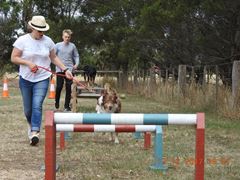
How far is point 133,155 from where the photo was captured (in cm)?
779

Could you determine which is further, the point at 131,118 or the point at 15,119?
the point at 15,119

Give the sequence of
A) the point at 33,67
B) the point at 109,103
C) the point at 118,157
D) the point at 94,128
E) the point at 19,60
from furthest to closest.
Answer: the point at 109,103, the point at 19,60, the point at 33,67, the point at 118,157, the point at 94,128

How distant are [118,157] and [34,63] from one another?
1.89 m

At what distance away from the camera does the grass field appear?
652 centimetres

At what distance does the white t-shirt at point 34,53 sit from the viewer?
819cm

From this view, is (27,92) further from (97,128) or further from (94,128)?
(94,128)

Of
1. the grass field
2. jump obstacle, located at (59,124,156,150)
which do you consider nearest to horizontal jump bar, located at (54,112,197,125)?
jump obstacle, located at (59,124,156,150)

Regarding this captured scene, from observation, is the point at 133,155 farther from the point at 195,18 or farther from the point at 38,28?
the point at 195,18

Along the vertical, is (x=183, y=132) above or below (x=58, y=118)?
below

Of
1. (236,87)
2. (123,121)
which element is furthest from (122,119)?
(236,87)

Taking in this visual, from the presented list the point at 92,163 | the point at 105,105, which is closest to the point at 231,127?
the point at 105,105

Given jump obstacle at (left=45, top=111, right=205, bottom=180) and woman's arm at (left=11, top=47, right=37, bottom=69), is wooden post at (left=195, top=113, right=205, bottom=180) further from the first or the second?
woman's arm at (left=11, top=47, right=37, bottom=69)

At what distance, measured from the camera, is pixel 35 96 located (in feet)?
27.2

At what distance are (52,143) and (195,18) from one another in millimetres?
13822
